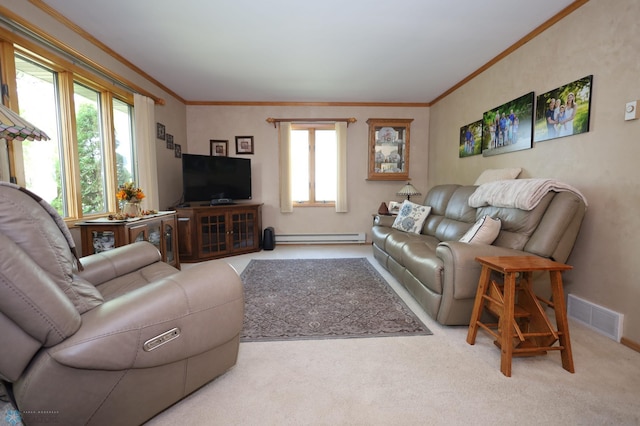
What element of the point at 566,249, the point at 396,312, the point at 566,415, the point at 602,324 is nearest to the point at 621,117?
the point at 566,249

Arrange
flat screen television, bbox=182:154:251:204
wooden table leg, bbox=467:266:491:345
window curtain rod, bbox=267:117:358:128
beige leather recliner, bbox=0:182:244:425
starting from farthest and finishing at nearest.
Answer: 1. window curtain rod, bbox=267:117:358:128
2. flat screen television, bbox=182:154:251:204
3. wooden table leg, bbox=467:266:491:345
4. beige leather recliner, bbox=0:182:244:425

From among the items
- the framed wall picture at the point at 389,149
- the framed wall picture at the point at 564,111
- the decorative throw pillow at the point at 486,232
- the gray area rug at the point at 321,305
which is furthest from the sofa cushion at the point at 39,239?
the framed wall picture at the point at 389,149

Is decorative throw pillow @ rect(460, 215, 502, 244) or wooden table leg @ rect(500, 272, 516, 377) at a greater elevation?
decorative throw pillow @ rect(460, 215, 502, 244)

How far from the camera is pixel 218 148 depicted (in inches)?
186

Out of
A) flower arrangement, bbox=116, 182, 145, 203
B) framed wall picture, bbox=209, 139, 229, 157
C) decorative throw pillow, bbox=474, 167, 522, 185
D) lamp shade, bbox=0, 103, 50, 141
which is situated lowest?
flower arrangement, bbox=116, 182, 145, 203

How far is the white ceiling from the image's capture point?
2180 millimetres

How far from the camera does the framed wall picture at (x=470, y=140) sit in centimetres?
342

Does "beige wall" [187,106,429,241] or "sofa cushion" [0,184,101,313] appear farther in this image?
"beige wall" [187,106,429,241]

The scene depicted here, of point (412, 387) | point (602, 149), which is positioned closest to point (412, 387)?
point (412, 387)

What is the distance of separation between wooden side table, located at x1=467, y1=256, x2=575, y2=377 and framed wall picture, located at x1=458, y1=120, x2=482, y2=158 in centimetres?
215

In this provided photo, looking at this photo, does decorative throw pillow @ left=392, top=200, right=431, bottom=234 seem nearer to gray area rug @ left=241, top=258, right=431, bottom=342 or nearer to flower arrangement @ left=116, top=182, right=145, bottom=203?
gray area rug @ left=241, top=258, right=431, bottom=342

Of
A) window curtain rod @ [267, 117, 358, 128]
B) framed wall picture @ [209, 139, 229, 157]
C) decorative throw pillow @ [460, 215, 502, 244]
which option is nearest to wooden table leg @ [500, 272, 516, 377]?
decorative throw pillow @ [460, 215, 502, 244]

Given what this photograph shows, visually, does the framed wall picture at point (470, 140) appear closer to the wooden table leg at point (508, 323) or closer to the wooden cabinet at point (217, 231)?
the wooden table leg at point (508, 323)

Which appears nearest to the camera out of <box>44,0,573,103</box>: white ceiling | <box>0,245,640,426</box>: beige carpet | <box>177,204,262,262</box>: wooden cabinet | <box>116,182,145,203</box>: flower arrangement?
<box>0,245,640,426</box>: beige carpet
